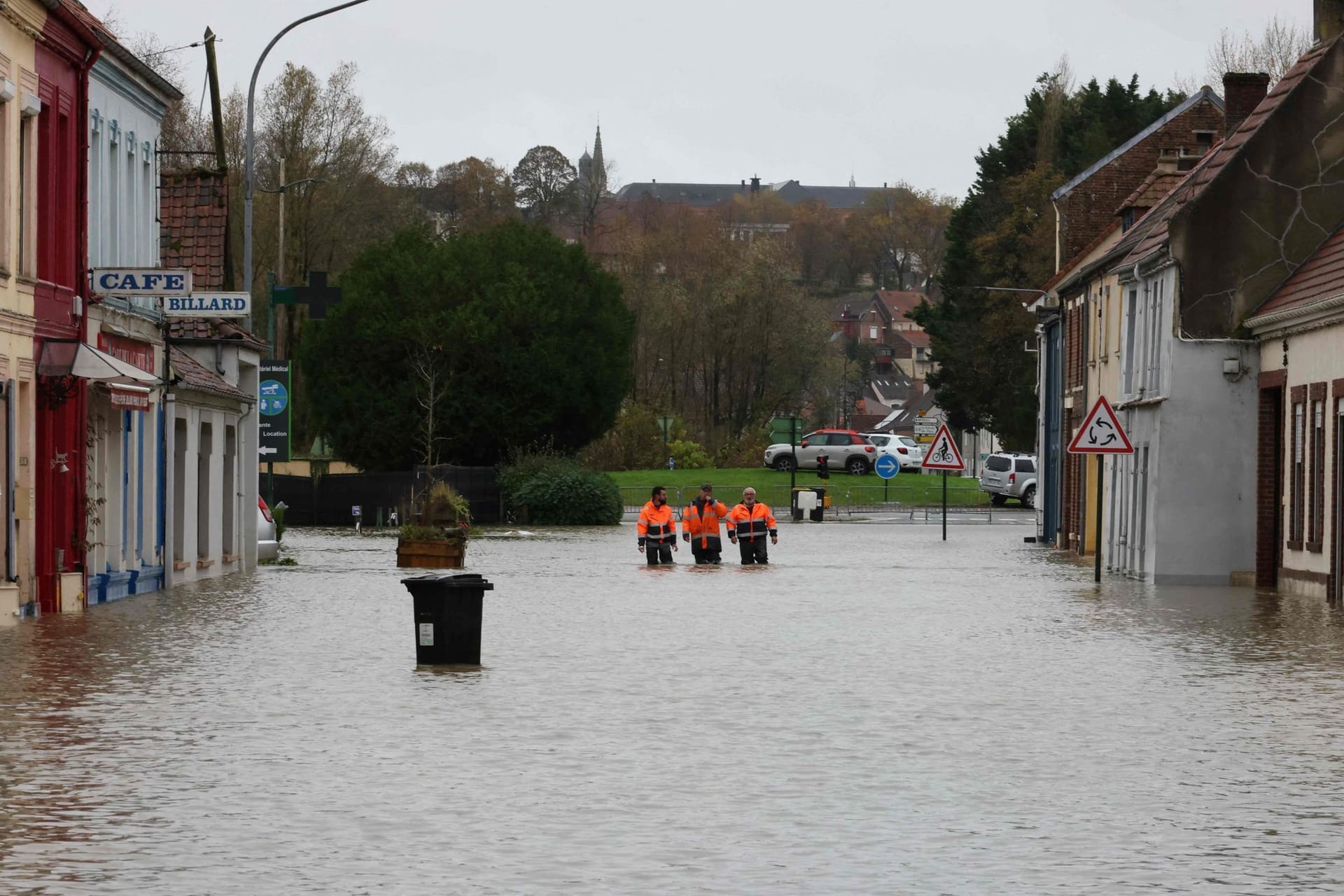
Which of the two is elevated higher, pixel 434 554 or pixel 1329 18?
pixel 1329 18

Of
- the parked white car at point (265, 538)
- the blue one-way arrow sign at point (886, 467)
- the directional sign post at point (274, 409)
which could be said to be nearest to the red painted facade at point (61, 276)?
the directional sign post at point (274, 409)

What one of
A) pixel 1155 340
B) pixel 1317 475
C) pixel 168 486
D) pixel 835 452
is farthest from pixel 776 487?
pixel 1317 475

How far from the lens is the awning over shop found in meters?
26.3

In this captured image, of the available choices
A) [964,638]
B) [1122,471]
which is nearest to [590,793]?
[964,638]

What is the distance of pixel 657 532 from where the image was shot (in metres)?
40.4

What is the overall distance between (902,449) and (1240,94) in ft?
187

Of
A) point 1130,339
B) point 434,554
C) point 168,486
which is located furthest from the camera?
point 1130,339

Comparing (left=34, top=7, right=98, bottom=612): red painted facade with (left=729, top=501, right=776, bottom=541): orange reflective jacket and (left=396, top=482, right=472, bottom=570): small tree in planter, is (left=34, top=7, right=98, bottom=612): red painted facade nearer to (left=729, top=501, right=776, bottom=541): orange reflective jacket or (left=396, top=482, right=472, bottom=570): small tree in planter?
(left=396, top=482, right=472, bottom=570): small tree in planter

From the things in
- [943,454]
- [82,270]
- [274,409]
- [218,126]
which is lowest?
[943,454]

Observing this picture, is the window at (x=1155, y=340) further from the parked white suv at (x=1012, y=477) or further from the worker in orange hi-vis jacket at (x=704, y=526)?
the parked white suv at (x=1012, y=477)

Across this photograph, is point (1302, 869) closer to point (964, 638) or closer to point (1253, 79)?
point (964, 638)

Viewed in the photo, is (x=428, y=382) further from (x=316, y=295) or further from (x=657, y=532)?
(x=316, y=295)

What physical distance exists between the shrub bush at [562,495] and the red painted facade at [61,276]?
38.1 metres

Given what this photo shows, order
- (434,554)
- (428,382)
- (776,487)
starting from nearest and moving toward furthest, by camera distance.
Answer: (434,554) < (428,382) < (776,487)
